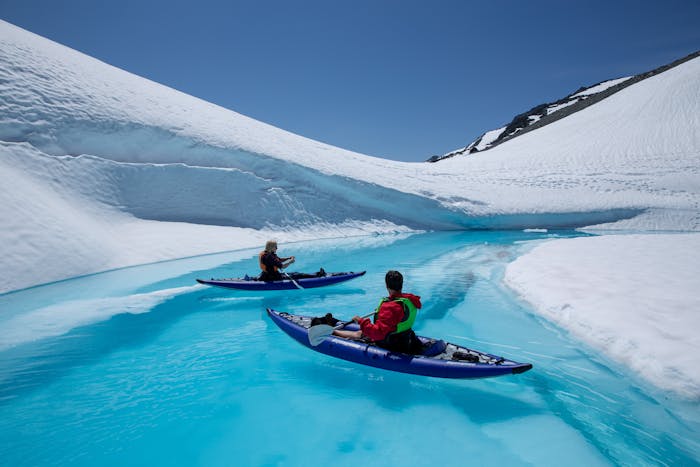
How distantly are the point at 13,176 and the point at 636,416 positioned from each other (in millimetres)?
15491

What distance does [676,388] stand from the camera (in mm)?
3395

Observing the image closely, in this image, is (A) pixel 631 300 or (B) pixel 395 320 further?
(A) pixel 631 300

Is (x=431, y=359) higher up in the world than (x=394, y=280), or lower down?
lower down

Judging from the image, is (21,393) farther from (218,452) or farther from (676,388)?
(676,388)

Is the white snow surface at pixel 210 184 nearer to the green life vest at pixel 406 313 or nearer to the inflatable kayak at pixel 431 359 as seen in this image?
the inflatable kayak at pixel 431 359

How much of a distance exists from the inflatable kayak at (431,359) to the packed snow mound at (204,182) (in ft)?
28.4

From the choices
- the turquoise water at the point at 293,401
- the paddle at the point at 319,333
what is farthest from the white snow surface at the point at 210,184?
the paddle at the point at 319,333

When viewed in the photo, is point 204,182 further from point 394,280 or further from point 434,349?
point 434,349

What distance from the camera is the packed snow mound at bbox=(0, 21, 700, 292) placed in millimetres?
11672

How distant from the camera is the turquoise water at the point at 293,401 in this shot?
10.0 ft

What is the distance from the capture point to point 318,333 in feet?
15.0

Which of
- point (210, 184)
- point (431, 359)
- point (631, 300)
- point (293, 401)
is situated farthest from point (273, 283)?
point (210, 184)

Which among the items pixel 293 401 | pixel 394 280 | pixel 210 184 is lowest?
pixel 293 401

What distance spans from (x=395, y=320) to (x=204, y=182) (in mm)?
14847
